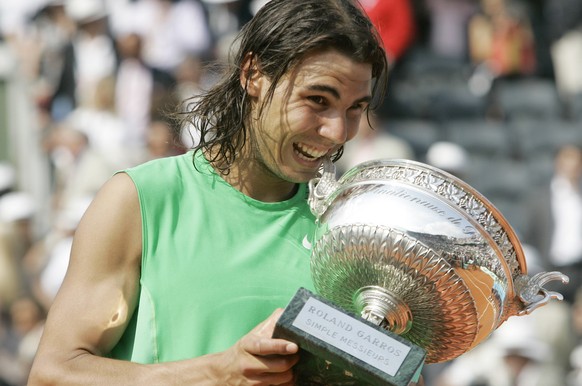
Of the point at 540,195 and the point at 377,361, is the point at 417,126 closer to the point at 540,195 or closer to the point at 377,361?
the point at 540,195

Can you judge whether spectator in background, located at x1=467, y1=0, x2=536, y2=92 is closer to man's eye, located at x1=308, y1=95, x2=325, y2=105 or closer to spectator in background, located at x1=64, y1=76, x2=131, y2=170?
spectator in background, located at x1=64, y1=76, x2=131, y2=170

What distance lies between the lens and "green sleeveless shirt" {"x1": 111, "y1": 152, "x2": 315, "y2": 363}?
243 centimetres

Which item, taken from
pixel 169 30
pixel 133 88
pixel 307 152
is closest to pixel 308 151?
pixel 307 152

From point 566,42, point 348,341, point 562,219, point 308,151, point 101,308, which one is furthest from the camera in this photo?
point 566,42

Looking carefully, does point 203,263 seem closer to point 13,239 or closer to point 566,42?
point 13,239

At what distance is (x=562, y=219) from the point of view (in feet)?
24.5

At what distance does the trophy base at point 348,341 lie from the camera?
2.11 meters

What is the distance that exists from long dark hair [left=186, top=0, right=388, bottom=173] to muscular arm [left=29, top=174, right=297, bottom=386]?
283mm

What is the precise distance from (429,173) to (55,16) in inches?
322

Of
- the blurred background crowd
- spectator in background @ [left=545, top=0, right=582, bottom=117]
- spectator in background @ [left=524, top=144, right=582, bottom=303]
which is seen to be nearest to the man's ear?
the blurred background crowd

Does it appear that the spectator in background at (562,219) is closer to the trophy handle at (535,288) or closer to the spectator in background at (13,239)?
the spectator in background at (13,239)

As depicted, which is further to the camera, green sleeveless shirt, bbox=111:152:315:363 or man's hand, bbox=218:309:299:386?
green sleeveless shirt, bbox=111:152:315:363

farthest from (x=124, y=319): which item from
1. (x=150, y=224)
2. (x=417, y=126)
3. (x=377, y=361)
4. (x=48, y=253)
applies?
(x=417, y=126)

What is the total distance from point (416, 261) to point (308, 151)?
1.20ft
